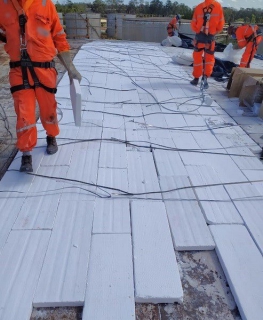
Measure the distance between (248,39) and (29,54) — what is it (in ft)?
15.7

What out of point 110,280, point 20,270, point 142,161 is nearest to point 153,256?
point 110,280

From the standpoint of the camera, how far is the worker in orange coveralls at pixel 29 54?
200cm

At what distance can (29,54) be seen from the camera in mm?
2094

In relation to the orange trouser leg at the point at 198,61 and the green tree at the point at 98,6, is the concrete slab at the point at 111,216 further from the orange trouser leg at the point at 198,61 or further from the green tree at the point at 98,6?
the green tree at the point at 98,6

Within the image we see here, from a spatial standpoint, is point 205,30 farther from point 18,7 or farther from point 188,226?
point 188,226

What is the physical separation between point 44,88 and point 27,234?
3.67 feet

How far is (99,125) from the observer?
3.26m

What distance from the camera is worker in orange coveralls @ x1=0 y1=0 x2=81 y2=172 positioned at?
200cm

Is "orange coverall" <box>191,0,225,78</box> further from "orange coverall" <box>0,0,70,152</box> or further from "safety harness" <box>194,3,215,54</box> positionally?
"orange coverall" <box>0,0,70,152</box>

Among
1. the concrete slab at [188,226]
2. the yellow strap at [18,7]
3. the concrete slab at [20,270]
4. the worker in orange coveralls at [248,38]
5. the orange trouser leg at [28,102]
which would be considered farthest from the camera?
the worker in orange coveralls at [248,38]

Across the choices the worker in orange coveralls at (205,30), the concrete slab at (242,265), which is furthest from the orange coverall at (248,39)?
the concrete slab at (242,265)

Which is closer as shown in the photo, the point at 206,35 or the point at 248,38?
the point at 206,35

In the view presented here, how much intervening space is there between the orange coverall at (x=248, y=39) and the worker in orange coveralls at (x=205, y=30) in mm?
1152

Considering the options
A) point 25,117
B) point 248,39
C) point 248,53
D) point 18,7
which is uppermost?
point 248,39
